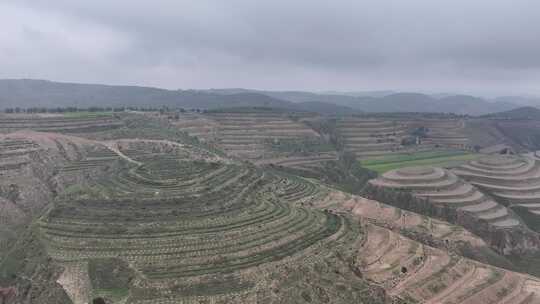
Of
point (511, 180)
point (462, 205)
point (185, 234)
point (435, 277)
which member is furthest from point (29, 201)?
point (511, 180)

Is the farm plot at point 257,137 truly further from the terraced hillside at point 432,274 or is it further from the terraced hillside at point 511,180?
the terraced hillside at point 432,274

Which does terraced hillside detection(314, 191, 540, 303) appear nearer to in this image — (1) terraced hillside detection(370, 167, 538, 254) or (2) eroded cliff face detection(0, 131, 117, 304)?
(1) terraced hillside detection(370, 167, 538, 254)

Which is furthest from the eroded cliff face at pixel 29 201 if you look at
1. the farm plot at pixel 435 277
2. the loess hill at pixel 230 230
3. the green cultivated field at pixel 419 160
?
the green cultivated field at pixel 419 160

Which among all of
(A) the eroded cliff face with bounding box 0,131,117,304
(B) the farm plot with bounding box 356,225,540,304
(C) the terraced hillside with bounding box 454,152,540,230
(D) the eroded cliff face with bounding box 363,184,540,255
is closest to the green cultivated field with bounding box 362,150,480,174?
(C) the terraced hillside with bounding box 454,152,540,230

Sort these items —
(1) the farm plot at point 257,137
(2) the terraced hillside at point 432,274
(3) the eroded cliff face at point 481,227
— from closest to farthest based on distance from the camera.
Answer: (2) the terraced hillside at point 432,274
(3) the eroded cliff face at point 481,227
(1) the farm plot at point 257,137

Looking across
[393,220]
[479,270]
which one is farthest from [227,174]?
[479,270]

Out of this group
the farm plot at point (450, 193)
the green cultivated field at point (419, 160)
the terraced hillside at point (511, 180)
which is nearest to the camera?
the farm plot at point (450, 193)

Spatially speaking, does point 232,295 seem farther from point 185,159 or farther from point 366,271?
point 185,159

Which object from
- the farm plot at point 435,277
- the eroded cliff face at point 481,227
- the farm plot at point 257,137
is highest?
the farm plot at point 257,137
